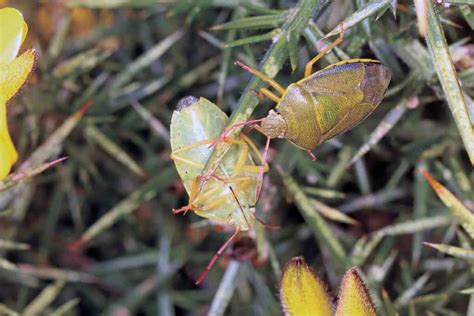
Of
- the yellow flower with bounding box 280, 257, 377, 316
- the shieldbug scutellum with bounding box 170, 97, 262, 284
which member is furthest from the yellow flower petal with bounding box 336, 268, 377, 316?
the shieldbug scutellum with bounding box 170, 97, 262, 284

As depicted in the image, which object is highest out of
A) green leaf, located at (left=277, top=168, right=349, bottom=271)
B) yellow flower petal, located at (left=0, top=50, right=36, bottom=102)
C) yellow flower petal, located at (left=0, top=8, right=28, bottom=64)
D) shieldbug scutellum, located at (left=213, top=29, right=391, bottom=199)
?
Answer: yellow flower petal, located at (left=0, top=8, right=28, bottom=64)

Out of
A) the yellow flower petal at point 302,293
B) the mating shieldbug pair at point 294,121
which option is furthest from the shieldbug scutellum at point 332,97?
the yellow flower petal at point 302,293

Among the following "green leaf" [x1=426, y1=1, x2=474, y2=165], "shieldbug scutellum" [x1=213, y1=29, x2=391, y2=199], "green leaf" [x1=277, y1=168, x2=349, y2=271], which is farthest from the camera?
"green leaf" [x1=277, y1=168, x2=349, y2=271]

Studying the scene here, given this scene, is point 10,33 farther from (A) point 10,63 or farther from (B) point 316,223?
(B) point 316,223

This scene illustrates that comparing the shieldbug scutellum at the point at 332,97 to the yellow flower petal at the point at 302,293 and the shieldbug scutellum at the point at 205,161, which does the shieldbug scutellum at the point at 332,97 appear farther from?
the yellow flower petal at the point at 302,293

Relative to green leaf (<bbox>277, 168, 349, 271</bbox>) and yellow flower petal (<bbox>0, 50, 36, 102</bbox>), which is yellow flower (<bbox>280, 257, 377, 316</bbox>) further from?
yellow flower petal (<bbox>0, 50, 36, 102</bbox>)

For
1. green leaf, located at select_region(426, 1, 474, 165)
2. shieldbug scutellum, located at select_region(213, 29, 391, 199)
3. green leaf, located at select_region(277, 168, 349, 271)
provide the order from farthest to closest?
green leaf, located at select_region(277, 168, 349, 271)
shieldbug scutellum, located at select_region(213, 29, 391, 199)
green leaf, located at select_region(426, 1, 474, 165)
